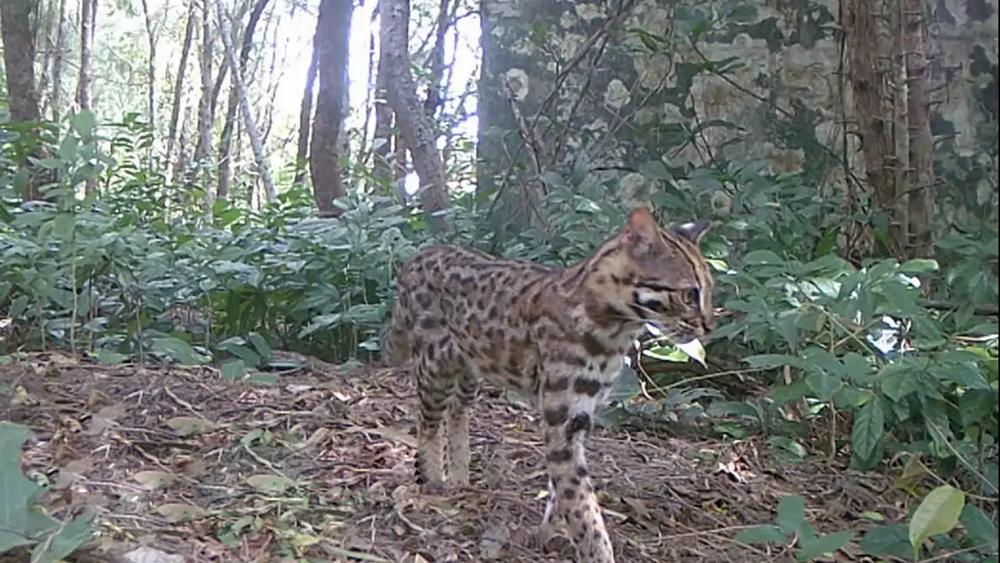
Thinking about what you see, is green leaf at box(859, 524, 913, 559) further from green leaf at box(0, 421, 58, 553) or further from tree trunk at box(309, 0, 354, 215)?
tree trunk at box(309, 0, 354, 215)

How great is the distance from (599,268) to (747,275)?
1024mm

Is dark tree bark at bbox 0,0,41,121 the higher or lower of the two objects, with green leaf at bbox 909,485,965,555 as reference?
higher

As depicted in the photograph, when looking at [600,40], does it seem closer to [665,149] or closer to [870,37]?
[665,149]

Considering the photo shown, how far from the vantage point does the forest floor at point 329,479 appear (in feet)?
12.7

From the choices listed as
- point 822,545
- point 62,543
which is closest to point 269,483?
point 62,543

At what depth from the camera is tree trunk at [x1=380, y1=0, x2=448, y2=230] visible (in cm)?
795

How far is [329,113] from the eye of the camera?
12789 millimetres

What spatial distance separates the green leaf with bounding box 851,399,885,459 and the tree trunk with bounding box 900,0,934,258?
1837mm

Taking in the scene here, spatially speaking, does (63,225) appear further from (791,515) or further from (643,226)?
(791,515)

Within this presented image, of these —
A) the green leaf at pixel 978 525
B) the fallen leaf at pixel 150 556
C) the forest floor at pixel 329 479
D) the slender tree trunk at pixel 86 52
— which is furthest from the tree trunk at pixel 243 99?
the green leaf at pixel 978 525

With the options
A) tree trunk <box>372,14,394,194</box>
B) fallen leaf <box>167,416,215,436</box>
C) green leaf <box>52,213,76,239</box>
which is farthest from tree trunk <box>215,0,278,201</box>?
fallen leaf <box>167,416,215,436</box>

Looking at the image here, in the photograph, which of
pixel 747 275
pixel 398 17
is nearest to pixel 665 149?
pixel 398 17

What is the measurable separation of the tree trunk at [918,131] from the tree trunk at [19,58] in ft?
25.1

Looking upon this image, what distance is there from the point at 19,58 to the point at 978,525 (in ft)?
31.3
